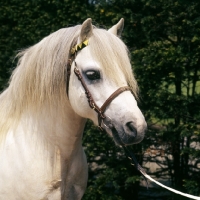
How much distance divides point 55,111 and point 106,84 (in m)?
0.42

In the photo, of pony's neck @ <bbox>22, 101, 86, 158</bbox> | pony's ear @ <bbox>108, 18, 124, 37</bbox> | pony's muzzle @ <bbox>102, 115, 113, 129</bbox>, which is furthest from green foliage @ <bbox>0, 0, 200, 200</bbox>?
pony's muzzle @ <bbox>102, 115, 113, 129</bbox>

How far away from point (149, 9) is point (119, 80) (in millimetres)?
2757

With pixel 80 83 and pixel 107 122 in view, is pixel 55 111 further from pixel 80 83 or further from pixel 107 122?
pixel 107 122

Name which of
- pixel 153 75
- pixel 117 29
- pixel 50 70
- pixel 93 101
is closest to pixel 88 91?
pixel 93 101

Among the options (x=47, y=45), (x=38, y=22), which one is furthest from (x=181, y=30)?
(x=47, y=45)

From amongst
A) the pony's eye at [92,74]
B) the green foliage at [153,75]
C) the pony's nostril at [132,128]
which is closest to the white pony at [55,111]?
the pony's eye at [92,74]

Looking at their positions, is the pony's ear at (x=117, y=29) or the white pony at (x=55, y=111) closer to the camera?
the white pony at (x=55, y=111)

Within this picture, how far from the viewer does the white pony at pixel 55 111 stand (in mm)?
2686

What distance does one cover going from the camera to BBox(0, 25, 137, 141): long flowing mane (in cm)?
271

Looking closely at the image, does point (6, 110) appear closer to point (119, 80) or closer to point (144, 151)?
point (119, 80)

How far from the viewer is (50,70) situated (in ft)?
9.27

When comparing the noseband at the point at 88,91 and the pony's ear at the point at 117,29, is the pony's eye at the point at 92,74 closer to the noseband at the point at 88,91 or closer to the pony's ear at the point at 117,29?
the noseband at the point at 88,91

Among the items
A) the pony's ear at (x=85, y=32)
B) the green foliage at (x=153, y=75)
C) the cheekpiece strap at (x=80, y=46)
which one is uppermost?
the pony's ear at (x=85, y=32)

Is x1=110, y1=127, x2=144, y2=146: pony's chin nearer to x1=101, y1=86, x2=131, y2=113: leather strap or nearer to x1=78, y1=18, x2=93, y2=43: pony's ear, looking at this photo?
x1=101, y1=86, x2=131, y2=113: leather strap
